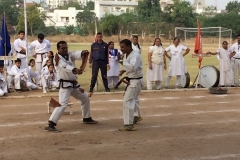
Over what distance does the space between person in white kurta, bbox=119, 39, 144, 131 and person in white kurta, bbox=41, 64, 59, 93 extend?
5.69m

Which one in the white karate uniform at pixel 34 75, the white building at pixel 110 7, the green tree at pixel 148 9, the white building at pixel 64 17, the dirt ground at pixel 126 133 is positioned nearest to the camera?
the dirt ground at pixel 126 133

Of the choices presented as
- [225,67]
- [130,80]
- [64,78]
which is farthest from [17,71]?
[225,67]

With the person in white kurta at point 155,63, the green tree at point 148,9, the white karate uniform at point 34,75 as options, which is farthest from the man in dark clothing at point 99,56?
the green tree at point 148,9

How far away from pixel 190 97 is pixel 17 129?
6.22 meters

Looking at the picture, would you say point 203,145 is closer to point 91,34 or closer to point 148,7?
point 91,34

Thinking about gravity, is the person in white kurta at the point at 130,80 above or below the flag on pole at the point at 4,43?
below

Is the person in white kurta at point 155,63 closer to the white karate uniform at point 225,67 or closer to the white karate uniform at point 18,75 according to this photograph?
the white karate uniform at point 225,67

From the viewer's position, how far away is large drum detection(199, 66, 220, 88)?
15.3m

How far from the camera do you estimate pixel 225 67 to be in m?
15.9

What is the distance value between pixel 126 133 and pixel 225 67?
26.9ft

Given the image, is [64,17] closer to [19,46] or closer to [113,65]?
[19,46]

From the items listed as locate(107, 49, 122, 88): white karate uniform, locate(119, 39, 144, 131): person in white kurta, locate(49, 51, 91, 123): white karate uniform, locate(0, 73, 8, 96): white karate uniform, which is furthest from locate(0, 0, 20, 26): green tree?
locate(119, 39, 144, 131): person in white kurta

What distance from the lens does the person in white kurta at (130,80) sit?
350 inches

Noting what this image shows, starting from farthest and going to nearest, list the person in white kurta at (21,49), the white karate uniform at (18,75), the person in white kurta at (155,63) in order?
the person in white kurta at (21,49), the person in white kurta at (155,63), the white karate uniform at (18,75)
